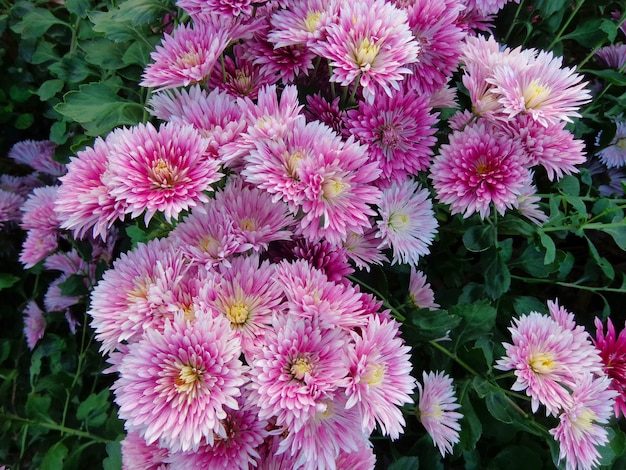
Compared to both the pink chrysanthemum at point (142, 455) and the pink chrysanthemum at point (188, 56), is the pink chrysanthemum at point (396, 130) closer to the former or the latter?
the pink chrysanthemum at point (188, 56)

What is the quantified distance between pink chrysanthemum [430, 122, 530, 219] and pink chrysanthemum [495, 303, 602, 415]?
0.53 feet

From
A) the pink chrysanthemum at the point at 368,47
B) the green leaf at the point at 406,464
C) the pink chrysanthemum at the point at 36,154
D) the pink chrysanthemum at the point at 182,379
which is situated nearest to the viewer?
the pink chrysanthemum at the point at 182,379

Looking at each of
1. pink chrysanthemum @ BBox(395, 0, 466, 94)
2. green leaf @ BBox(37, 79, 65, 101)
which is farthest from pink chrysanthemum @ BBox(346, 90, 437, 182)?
green leaf @ BBox(37, 79, 65, 101)

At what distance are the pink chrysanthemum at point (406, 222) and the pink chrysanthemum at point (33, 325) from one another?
0.80 meters

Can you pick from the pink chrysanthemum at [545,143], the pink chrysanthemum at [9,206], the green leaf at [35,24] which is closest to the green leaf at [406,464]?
the pink chrysanthemum at [545,143]

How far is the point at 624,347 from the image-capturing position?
703mm

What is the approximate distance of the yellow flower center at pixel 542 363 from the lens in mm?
626

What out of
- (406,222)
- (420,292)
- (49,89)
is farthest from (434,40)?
(49,89)

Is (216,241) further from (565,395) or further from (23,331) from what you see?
(23,331)

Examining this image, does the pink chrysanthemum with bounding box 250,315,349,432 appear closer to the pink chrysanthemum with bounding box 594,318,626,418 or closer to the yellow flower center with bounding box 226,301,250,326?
the yellow flower center with bounding box 226,301,250,326

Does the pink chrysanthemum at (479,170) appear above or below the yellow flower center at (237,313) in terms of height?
above

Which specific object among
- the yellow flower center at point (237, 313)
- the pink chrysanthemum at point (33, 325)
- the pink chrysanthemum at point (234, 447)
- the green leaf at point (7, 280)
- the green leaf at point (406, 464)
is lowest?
the pink chrysanthemum at point (33, 325)

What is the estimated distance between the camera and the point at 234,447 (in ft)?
1.75

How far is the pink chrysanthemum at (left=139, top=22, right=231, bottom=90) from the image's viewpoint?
0.63m
